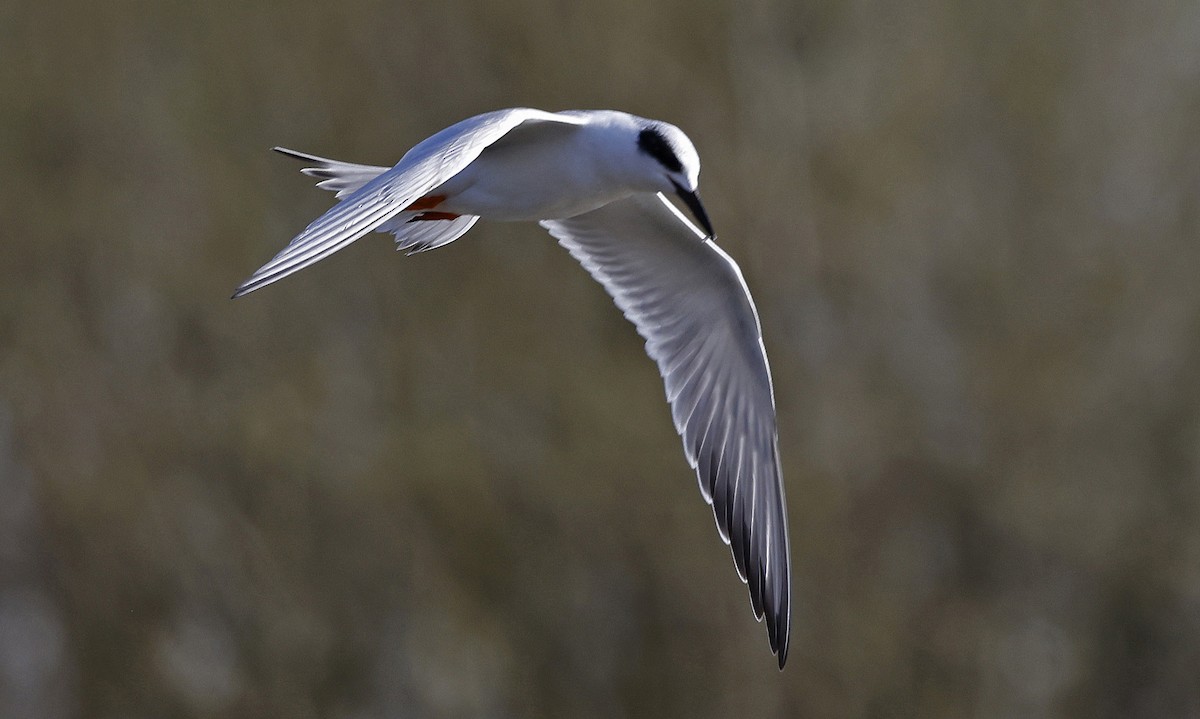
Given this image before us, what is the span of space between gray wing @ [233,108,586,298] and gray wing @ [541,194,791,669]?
891mm

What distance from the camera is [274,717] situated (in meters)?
7.82

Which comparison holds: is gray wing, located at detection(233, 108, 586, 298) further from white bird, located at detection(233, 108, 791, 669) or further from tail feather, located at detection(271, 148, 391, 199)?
tail feather, located at detection(271, 148, 391, 199)

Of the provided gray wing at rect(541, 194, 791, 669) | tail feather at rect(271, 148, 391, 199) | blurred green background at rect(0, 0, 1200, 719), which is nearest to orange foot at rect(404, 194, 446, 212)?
tail feather at rect(271, 148, 391, 199)

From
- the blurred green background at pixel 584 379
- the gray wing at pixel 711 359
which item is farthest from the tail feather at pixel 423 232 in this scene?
the blurred green background at pixel 584 379

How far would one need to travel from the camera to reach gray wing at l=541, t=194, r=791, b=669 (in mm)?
3971

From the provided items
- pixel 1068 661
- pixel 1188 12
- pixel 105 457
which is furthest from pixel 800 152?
pixel 105 457

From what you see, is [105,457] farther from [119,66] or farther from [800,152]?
[800,152]

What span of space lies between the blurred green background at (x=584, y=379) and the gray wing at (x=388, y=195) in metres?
4.32

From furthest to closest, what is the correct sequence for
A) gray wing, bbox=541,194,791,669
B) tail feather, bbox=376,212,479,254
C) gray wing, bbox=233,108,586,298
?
gray wing, bbox=541,194,791,669, tail feather, bbox=376,212,479,254, gray wing, bbox=233,108,586,298

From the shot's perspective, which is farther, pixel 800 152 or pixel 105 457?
pixel 800 152

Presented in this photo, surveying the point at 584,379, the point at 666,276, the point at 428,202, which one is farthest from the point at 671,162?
the point at 584,379

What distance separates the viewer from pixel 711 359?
4.12 m

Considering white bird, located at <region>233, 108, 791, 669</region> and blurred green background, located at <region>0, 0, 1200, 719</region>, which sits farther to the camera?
blurred green background, located at <region>0, 0, 1200, 719</region>

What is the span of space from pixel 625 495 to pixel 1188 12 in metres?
4.10
